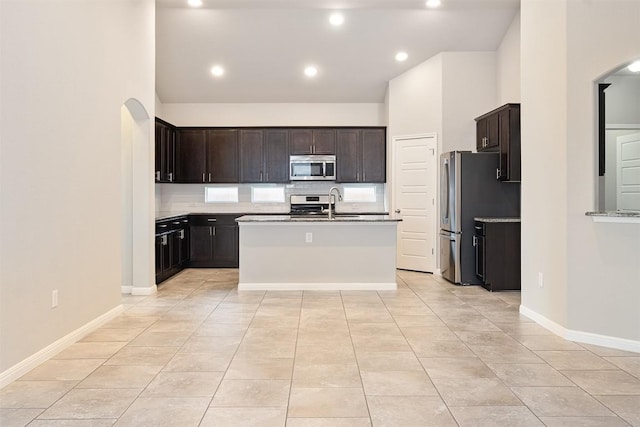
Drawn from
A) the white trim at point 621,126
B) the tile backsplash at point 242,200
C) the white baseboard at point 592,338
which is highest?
the white trim at point 621,126

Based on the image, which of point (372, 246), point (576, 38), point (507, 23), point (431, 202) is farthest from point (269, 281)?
point (507, 23)

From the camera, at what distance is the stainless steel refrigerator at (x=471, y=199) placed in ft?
20.6

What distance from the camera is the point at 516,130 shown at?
227 inches

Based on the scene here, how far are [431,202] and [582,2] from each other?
3770 mm

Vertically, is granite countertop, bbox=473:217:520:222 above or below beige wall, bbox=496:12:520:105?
below

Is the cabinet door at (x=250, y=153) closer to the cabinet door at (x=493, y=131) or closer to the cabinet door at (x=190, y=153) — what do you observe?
the cabinet door at (x=190, y=153)

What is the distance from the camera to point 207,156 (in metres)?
8.24

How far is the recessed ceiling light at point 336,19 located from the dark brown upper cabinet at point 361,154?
206cm

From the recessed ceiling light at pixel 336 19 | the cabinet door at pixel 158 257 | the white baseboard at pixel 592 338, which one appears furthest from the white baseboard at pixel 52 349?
the recessed ceiling light at pixel 336 19

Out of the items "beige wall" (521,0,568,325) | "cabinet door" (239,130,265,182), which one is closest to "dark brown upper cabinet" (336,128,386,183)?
"cabinet door" (239,130,265,182)

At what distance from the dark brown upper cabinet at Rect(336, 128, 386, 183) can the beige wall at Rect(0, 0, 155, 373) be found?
405 centimetres

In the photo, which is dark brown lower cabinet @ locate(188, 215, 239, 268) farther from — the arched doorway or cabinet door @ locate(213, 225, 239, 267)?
the arched doorway

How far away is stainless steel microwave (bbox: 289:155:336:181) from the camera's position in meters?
8.21

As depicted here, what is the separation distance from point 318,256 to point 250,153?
2.98m
